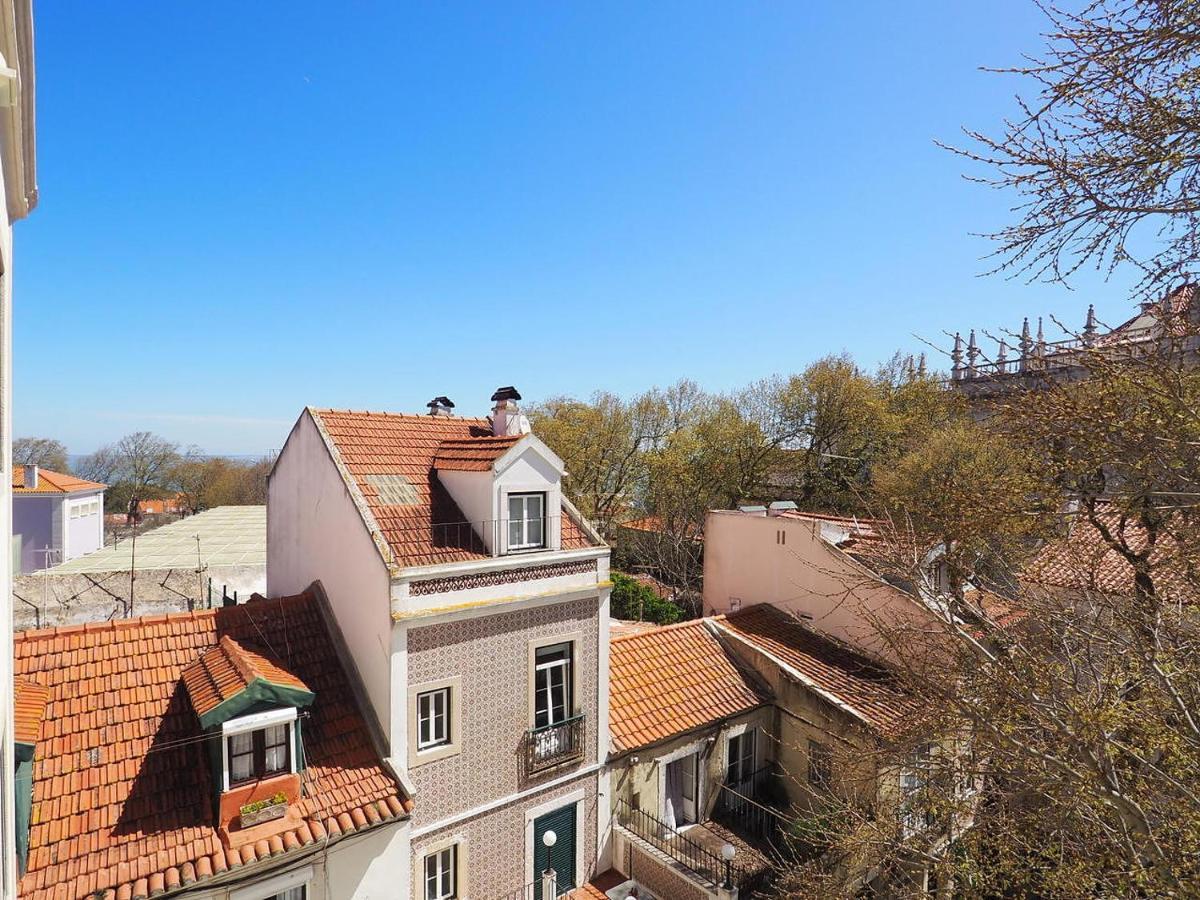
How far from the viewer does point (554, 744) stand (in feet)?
36.5

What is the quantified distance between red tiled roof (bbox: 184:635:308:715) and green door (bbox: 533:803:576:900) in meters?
5.25

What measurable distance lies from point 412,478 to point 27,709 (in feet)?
19.8

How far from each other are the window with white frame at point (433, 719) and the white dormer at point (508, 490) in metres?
2.49

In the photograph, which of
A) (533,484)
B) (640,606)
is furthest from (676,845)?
(640,606)

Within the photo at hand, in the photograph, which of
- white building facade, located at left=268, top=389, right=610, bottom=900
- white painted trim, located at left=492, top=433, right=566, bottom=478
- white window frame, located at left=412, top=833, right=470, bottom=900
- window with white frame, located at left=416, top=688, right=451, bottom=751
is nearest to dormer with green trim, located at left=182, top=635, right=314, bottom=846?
white building facade, located at left=268, top=389, right=610, bottom=900

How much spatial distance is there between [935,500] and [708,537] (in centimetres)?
1043

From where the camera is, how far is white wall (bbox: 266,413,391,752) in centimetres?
971

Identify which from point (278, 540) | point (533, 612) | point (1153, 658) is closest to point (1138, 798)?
point (1153, 658)

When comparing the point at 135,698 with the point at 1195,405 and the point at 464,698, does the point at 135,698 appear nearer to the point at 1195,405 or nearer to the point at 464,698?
the point at 464,698

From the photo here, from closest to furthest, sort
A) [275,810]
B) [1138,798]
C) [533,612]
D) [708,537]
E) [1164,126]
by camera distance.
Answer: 1. [1164,126]
2. [1138,798]
3. [275,810]
4. [533,612]
5. [708,537]

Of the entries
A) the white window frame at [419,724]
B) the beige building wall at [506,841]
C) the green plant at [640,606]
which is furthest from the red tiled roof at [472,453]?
the green plant at [640,606]

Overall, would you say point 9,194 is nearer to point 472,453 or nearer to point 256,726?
point 256,726

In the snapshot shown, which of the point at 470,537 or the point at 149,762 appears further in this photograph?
the point at 470,537

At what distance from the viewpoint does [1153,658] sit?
215 inches
